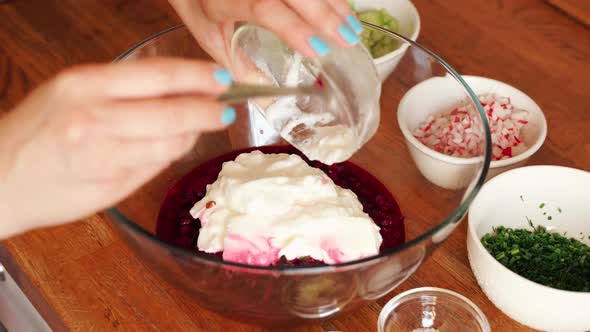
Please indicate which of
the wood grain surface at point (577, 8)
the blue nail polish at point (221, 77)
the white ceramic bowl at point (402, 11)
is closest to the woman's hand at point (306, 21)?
the blue nail polish at point (221, 77)

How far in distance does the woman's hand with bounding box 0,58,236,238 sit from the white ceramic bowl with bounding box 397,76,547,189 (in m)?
0.53

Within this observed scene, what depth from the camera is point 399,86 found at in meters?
1.32

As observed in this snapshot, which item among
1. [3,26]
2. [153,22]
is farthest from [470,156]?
[3,26]

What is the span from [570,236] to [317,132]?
0.51 metres

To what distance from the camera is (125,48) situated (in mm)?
1621

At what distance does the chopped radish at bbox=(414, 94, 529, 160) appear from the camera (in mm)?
1196

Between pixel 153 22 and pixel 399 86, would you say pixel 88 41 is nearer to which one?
pixel 153 22

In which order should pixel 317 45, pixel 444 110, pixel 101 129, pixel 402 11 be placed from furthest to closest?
pixel 402 11 → pixel 444 110 → pixel 317 45 → pixel 101 129

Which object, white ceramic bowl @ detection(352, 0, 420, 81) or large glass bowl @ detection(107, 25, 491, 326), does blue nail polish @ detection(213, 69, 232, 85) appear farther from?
white ceramic bowl @ detection(352, 0, 420, 81)

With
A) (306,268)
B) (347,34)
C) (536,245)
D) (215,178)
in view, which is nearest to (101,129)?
(306,268)

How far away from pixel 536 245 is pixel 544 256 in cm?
2

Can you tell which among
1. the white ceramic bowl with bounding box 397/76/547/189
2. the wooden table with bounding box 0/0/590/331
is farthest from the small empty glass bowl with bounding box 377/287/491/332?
the white ceramic bowl with bounding box 397/76/547/189

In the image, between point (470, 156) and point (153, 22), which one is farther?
point (153, 22)

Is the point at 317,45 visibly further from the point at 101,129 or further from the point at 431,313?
the point at 431,313
